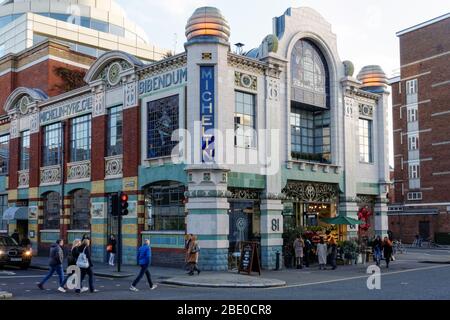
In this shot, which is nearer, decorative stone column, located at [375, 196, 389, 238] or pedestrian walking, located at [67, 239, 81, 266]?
pedestrian walking, located at [67, 239, 81, 266]

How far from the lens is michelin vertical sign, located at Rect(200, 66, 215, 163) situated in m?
23.2

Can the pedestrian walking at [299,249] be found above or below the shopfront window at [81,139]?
below

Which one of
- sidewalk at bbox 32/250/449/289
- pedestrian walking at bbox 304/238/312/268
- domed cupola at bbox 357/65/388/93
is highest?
domed cupola at bbox 357/65/388/93

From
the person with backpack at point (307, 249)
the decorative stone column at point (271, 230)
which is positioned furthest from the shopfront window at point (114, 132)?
the person with backpack at point (307, 249)

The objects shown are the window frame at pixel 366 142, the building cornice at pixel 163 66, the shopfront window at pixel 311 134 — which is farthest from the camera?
the window frame at pixel 366 142

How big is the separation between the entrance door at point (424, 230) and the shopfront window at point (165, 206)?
33760 millimetres

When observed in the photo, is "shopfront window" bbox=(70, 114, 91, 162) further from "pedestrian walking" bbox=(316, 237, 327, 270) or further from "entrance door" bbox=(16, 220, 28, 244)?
"pedestrian walking" bbox=(316, 237, 327, 270)

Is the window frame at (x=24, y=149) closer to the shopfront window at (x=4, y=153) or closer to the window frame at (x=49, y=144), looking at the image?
the window frame at (x=49, y=144)

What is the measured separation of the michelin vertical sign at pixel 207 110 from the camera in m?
23.2

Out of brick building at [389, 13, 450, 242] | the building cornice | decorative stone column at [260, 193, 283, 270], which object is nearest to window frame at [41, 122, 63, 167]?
the building cornice

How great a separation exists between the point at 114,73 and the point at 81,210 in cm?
772

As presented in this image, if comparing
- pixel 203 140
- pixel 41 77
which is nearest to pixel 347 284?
pixel 203 140

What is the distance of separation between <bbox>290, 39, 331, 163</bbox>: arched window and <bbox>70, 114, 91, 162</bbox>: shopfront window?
10696 mm

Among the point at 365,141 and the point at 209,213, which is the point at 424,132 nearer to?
the point at 365,141
